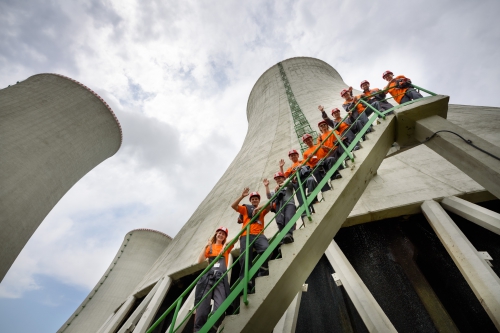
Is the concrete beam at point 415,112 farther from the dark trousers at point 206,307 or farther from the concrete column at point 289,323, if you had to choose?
the dark trousers at point 206,307

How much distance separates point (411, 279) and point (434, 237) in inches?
24.2

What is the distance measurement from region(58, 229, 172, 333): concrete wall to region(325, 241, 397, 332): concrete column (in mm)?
6718

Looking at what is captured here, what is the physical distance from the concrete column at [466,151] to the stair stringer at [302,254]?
23.5 inches

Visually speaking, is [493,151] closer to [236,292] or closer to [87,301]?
[236,292]

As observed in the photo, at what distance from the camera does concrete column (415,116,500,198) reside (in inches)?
80.7

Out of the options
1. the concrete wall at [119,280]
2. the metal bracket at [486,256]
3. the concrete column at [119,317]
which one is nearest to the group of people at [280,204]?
the metal bracket at [486,256]

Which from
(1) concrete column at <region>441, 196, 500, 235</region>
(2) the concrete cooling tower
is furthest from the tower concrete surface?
(1) concrete column at <region>441, 196, 500, 235</region>

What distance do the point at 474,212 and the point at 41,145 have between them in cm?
835

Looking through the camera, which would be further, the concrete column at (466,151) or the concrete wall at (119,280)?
the concrete wall at (119,280)

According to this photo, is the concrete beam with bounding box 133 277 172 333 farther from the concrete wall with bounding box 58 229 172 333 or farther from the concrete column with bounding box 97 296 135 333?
the concrete wall with bounding box 58 229 172 333

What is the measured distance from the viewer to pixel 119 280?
351 inches

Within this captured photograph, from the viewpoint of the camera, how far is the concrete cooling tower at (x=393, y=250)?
1.91 m

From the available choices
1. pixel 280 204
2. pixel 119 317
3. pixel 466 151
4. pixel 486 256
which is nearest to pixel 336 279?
pixel 280 204

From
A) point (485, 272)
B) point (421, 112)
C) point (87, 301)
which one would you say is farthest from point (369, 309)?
point (87, 301)
